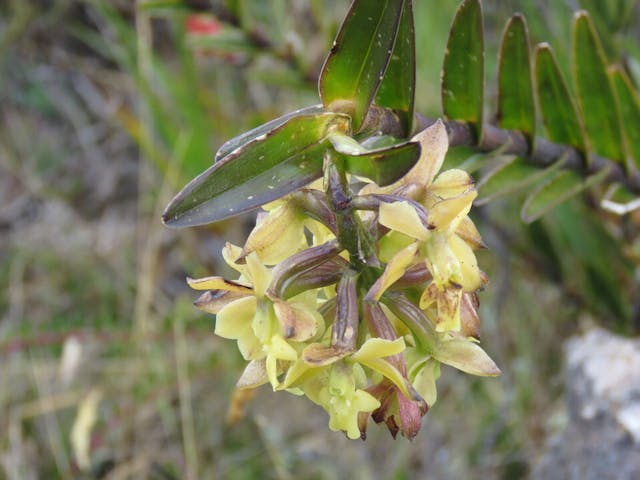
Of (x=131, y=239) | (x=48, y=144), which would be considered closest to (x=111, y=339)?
(x=131, y=239)

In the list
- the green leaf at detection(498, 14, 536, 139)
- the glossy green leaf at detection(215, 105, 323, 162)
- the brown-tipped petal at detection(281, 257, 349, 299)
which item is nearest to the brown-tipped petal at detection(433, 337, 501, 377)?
the brown-tipped petal at detection(281, 257, 349, 299)

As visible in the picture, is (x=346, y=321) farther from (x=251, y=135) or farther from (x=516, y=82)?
(x=516, y=82)

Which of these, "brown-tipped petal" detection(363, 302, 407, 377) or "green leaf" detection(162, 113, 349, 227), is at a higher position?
"green leaf" detection(162, 113, 349, 227)

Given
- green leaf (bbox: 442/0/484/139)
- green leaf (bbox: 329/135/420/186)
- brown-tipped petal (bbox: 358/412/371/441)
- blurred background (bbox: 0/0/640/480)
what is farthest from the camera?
blurred background (bbox: 0/0/640/480)

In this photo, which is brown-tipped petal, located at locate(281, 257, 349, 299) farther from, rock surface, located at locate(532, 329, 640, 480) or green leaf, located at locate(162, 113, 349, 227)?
rock surface, located at locate(532, 329, 640, 480)

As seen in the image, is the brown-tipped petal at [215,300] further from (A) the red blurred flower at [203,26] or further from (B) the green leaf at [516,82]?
(A) the red blurred flower at [203,26]

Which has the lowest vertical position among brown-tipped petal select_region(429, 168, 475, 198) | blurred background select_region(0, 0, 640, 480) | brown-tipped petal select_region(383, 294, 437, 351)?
blurred background select_region(0, 0, 640, 480)

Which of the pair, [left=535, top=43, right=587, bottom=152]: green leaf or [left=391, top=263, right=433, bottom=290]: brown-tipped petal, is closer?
[left=391, top=263, right=433, bottom=290]: brown-tipped petal

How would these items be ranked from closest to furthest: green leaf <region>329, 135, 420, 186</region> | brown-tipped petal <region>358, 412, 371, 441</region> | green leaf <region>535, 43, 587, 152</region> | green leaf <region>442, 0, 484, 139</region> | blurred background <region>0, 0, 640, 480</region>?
green leaf <region>329, 135, 420, 186</region> → brown-tipped petal <region>358, 412, 371, 441</region> → green leaf <region>442, 0, 484, 139</region> → green leaf <region>535, 43, 587, 152</region> → blurred background <region>0, 0, 640, 480</region>

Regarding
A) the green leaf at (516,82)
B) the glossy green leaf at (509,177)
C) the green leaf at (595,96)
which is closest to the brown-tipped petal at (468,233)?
the glossy green leaf at (509,177)
